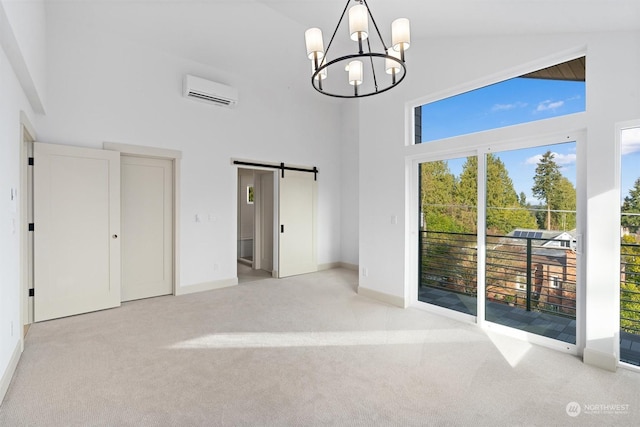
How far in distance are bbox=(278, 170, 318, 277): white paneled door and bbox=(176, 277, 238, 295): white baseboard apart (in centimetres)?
94

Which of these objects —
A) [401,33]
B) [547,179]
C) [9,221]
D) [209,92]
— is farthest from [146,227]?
[547,179]

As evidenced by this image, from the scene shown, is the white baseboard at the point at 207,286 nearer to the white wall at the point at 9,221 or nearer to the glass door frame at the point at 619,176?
the white wall at the point at 9,221

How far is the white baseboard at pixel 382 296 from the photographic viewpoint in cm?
407

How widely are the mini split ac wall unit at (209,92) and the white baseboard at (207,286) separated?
9.31ft

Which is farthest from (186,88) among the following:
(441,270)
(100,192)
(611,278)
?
(611,278)

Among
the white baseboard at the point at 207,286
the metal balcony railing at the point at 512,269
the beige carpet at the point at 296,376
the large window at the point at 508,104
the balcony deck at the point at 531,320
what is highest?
the large window at the point at 508,104

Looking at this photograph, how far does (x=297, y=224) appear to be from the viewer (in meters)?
6.03

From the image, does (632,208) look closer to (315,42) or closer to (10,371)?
(315,42)

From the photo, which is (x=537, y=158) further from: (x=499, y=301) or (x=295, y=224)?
(x=295, y=224)

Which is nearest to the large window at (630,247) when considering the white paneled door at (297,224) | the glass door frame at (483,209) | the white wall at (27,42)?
the glass door frame at (483,209)

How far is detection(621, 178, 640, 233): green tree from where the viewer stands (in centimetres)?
244

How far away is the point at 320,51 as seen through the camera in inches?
93.3

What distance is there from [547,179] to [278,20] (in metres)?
3.45

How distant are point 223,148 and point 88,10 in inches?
88.0
